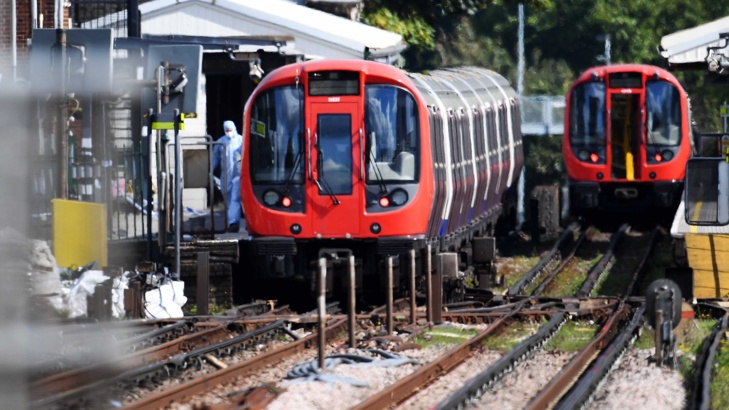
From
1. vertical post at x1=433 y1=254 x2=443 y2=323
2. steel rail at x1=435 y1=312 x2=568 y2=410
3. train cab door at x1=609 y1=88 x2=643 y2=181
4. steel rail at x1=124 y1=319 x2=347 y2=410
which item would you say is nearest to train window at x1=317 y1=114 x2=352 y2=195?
vertical post at x1=433 y1=254 x2=443 y2=323

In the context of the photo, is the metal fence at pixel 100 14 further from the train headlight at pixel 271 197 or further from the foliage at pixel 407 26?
the foliage at pixel 407 26

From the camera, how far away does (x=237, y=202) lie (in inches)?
735

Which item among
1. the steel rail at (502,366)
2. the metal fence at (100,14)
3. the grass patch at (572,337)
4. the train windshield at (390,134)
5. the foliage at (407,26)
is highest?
the foliage at (407,26)

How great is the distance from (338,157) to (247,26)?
364 inches

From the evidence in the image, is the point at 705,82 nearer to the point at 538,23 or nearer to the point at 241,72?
the point at 241,72

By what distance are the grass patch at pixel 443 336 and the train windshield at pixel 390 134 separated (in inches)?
99.8

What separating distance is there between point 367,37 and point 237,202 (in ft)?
22.8

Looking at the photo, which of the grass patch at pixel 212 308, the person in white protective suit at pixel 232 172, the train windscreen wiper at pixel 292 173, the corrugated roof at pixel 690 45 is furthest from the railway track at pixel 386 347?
the corrugated roof at pixel 690 45

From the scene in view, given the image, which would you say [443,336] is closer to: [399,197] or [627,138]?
[399,197]

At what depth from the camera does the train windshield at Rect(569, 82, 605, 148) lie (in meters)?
24.5

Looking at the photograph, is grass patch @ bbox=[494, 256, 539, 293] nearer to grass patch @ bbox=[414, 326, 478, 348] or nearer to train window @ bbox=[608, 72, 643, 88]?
train window @ bbox=[608, 72, 643, 88]

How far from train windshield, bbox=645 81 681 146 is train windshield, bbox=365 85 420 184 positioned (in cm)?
961

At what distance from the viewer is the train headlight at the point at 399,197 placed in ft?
50.8

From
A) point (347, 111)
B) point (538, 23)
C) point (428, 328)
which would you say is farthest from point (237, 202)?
point (538, 23)
